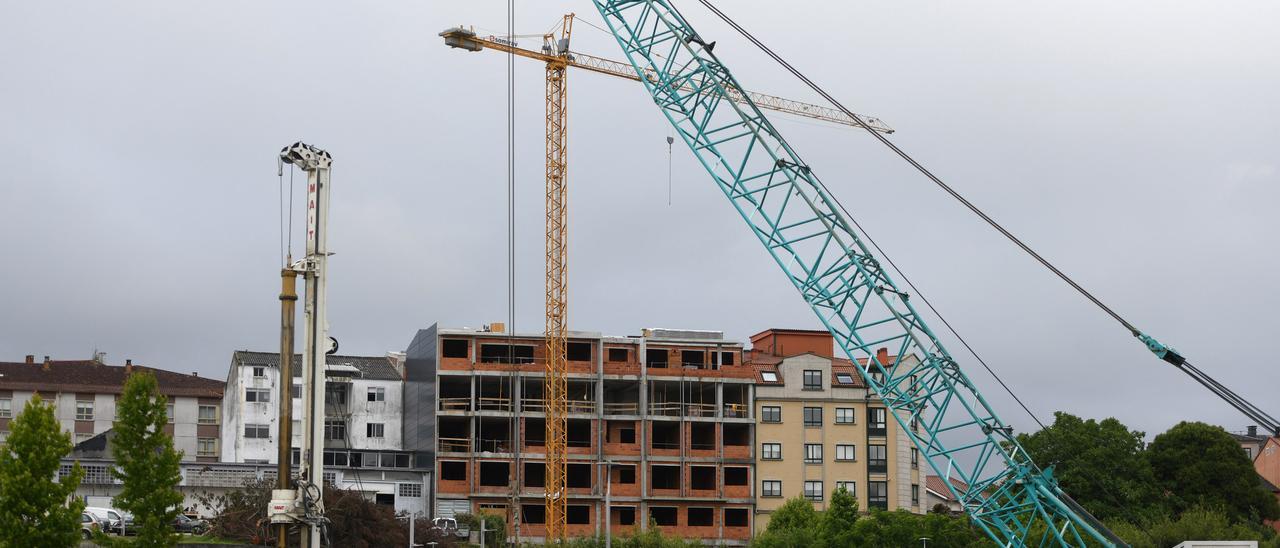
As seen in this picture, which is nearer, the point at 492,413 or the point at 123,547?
the point at 123,547

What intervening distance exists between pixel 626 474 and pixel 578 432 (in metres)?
5.06

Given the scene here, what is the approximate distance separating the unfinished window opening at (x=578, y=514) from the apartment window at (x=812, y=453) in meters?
16.9

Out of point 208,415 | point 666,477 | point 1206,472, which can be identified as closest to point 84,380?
point 208,415

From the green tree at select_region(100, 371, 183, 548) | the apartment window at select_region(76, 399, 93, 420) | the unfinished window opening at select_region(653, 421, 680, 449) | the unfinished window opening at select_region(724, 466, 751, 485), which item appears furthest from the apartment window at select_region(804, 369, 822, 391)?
the green tree at select_region(100, 371, 183, 548)

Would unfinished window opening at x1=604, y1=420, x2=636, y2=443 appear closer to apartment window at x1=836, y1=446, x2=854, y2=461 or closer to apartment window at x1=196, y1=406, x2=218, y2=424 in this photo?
apartment window at x1=836, y1=446, x2=854, y2=461

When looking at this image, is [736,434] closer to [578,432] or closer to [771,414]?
[771,414]

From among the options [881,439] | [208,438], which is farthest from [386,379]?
[881,439]

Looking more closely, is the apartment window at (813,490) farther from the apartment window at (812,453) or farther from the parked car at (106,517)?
the parked car at (106,517)

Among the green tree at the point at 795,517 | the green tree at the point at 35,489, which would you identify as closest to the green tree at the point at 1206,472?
the green tree at the point at 795,517

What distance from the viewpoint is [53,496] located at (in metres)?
60.2

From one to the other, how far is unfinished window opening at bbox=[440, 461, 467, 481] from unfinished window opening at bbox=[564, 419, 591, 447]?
8883 mm

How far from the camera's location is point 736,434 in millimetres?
119812

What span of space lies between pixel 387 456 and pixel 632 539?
2944cm

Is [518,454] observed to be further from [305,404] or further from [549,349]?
[305,404]
